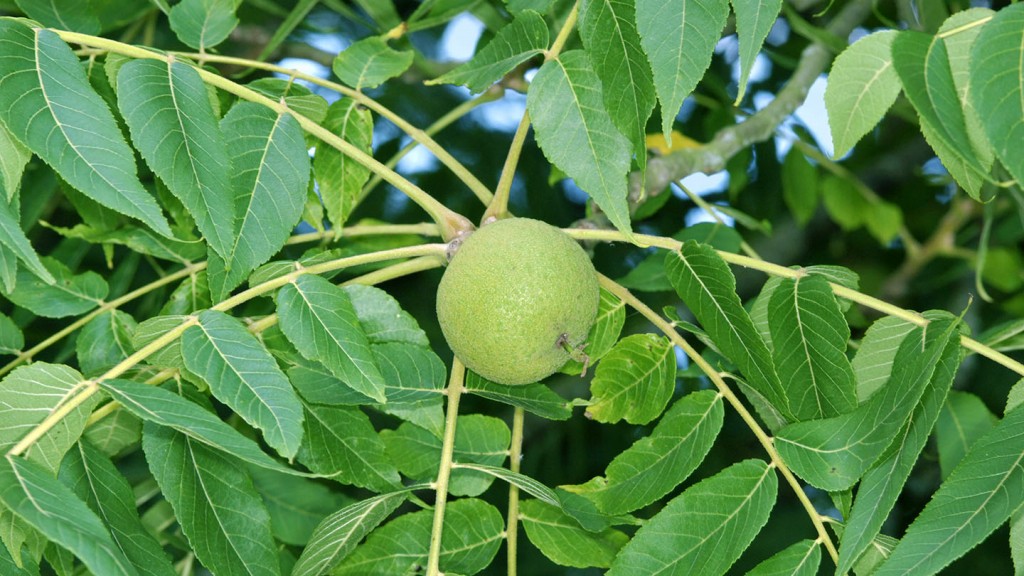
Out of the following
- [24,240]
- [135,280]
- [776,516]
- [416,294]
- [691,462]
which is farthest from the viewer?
[416,294]

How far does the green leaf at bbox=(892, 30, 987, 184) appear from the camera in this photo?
1.26 metres

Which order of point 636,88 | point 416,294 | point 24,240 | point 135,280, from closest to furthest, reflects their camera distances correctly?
1. point 24,240
2. point 636,88
3. point 135,280
4. point 416,294

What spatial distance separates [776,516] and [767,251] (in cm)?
99

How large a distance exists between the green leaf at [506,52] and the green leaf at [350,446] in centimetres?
61

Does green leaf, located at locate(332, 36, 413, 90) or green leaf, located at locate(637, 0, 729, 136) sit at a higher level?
green leaf, located at locate(637, 0, 729, 136)

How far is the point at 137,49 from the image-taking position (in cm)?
164

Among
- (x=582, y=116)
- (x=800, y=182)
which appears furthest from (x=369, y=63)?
(x=800, y=182)

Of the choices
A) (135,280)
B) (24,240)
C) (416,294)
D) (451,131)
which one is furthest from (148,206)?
(451,131)

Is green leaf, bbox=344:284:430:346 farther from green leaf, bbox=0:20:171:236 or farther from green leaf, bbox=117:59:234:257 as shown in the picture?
green leaf, bbox=0:20:171:236

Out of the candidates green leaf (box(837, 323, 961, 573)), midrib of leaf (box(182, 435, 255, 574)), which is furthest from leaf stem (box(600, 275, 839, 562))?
midrib of leaf (box(182, 435, 255, 574))

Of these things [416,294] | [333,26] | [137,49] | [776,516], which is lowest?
[776,516]

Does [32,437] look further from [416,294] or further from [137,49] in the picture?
[416,294]

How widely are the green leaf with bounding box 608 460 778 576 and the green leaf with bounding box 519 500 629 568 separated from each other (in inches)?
12.3

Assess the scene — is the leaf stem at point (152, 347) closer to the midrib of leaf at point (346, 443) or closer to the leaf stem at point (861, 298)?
the midrib of leaf at point (346, 443)
